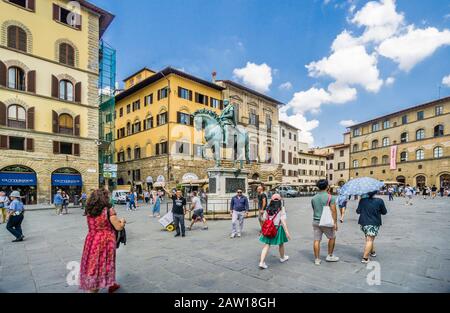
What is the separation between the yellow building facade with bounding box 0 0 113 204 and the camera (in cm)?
2211

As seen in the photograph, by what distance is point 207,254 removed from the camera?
6.49 metres

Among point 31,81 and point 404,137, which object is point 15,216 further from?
point 404,137

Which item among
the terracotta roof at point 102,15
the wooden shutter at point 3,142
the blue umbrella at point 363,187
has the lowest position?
the blue umbrella at point 363,187

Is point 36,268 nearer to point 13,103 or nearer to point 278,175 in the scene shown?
point 13,103

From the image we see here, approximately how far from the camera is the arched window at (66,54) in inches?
985

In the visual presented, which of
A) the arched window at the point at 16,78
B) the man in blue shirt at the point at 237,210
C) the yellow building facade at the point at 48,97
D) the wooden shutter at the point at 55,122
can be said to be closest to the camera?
the man in blue shirt at the point at 237,210

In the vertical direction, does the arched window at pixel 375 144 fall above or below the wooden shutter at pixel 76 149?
above

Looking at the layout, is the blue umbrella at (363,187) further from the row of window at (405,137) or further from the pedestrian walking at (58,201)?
the row of window at (405,137)

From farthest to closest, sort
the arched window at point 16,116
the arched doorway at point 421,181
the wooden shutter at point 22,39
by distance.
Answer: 1. the arched doorway at point 421,181
2. the wooden shutter at point 22,39
3. the arched window at point 16,116

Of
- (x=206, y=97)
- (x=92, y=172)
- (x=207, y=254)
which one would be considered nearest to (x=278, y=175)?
(x=206, y=97)

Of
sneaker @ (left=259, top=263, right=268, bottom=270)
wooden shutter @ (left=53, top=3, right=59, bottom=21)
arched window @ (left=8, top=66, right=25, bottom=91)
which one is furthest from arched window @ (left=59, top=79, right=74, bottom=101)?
sneaker @ (left=259, top=263, right=268, bottom=270)

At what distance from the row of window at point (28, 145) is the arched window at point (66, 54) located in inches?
313

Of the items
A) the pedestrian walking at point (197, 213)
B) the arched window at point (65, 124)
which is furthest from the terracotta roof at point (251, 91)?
the pedestrian walking at point (197, 213)

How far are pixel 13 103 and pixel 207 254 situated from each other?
24.7 m
